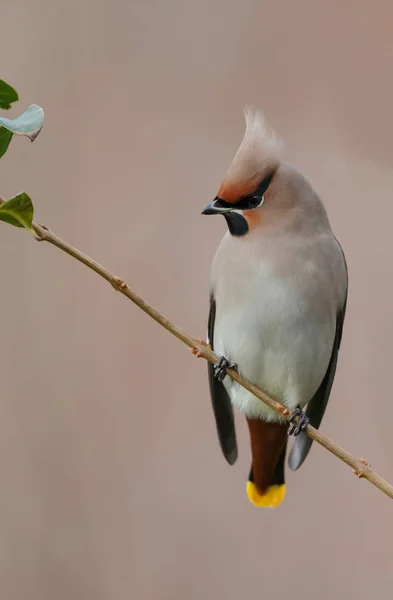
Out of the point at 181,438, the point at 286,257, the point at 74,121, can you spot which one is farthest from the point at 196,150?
the point at 286,257

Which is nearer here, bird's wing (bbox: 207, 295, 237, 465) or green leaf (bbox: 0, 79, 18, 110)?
green leaf (bbox: 0, 79, 18, 110)

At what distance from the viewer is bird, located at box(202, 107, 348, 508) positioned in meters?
2.05

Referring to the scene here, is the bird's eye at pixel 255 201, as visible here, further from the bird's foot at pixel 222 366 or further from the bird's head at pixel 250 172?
the bird's foot at pixel 222 366

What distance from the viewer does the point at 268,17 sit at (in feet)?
11.1

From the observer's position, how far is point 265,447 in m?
2.45

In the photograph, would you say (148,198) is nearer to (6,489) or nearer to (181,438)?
(181,438)

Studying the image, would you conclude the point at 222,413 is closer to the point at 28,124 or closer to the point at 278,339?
the point at 278,339

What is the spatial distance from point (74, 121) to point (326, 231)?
1488 mm

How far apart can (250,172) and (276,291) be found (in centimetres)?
36

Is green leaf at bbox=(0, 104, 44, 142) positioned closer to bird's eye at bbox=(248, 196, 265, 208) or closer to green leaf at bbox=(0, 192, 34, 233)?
green leaf at bbox=(0, 192, 34, 233)

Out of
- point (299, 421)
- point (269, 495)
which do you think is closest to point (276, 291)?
point (299, 421)

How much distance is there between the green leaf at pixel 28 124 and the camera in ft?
3.51

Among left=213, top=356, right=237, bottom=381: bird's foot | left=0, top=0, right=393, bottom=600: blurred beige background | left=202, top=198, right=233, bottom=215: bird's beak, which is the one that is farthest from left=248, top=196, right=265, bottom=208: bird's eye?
left=0, top=0, right=393, bottom=600: blurred beige background

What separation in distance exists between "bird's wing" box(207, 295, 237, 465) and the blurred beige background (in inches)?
25.0
